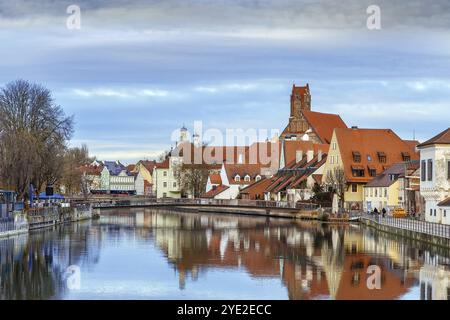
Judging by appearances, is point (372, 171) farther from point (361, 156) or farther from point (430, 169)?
point (430, 169)

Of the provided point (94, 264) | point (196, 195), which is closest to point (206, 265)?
point (94, 264)

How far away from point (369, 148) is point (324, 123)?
34299mm

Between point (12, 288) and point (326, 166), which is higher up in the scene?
point (326, 166)

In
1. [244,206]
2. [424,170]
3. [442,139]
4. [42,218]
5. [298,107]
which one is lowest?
[42,218]

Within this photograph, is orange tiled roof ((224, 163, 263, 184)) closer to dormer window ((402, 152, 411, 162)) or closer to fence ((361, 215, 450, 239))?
dormer window ((402, 152, 411, 162))

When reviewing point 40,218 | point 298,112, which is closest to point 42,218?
point 40,218

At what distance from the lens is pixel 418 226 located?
50969 millimetres

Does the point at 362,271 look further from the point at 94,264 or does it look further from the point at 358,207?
the point at 358,207

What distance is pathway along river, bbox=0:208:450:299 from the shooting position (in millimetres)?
30438

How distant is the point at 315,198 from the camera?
82.6m

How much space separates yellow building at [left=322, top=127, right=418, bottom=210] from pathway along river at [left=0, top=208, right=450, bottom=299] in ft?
77.1

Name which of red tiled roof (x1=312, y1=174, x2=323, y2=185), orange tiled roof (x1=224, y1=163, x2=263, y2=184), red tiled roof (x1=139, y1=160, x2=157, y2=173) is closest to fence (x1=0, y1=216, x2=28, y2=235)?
red tiled roof (x1=312, y1=174, x2=323, y2=185)
